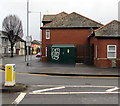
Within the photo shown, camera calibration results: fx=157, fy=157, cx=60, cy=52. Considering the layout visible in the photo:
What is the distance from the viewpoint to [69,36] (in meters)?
24.3

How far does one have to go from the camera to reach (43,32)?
81.7ft

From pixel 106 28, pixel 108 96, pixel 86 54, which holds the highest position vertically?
pixel 106 28

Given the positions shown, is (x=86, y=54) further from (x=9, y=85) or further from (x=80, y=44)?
(x=9, y=85)

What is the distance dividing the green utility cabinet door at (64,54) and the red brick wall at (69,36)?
2782 mm

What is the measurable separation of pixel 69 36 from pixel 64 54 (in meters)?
3.93

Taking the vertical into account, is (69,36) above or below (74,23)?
below

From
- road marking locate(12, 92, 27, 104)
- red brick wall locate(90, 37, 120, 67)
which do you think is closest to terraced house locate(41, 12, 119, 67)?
red brick wall locate(90, 37, 120, 67)

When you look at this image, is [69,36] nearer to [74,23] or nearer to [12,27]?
[74,23]

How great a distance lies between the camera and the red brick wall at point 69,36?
24.1 m

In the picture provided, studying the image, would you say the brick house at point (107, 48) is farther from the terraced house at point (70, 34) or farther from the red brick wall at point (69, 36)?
the red brick wall at point (69, 36)

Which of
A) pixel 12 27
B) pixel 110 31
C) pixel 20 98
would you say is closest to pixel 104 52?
pixel 110 31

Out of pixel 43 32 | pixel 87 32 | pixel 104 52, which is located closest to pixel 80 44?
pixel 87 32

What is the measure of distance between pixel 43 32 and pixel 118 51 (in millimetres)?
12359

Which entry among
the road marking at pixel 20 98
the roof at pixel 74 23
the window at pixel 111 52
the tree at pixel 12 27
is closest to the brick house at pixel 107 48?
the window at pixel 111 52
